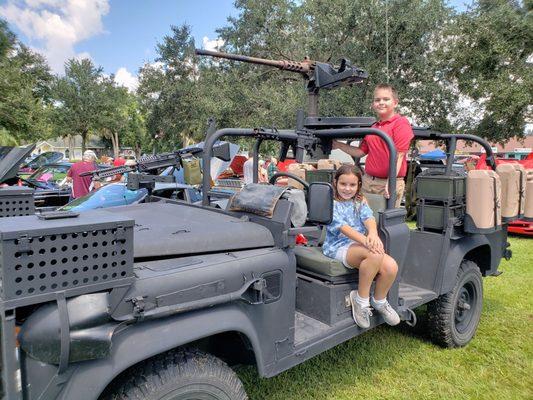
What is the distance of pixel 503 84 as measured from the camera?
46.5 ft

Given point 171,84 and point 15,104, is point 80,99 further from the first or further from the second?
point 15,104

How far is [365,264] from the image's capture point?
Answer: 2699 millimetres

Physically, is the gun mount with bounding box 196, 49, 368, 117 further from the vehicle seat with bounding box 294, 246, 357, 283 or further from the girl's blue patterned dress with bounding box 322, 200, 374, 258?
the vehicle seat with bounding box 294, 246, 357, 283

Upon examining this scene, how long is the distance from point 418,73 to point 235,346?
15.3m

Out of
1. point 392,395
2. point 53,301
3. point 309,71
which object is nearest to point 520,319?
point 392,395

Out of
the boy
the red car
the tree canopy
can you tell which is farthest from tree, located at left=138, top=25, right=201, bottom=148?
the boy

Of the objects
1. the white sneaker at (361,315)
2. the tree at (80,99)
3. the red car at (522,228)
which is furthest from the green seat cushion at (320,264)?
the tree at (80,99)

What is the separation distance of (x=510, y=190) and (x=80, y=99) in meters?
48.1

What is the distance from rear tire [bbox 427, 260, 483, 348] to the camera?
3.66 m

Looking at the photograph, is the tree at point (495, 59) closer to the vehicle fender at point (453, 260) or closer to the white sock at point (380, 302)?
the vehicle fender at point (453, 260)

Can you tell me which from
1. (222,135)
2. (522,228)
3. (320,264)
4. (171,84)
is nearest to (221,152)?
(222,135)

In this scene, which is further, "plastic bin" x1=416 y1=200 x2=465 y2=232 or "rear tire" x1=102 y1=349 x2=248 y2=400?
"plastic bin" x1=416 y1=200 x2=465 y2=232

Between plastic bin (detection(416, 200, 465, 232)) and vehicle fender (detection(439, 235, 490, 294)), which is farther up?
plastic bin (detection(416, 200, 465, 232))

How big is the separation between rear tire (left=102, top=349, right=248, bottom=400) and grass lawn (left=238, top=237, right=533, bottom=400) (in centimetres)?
120
